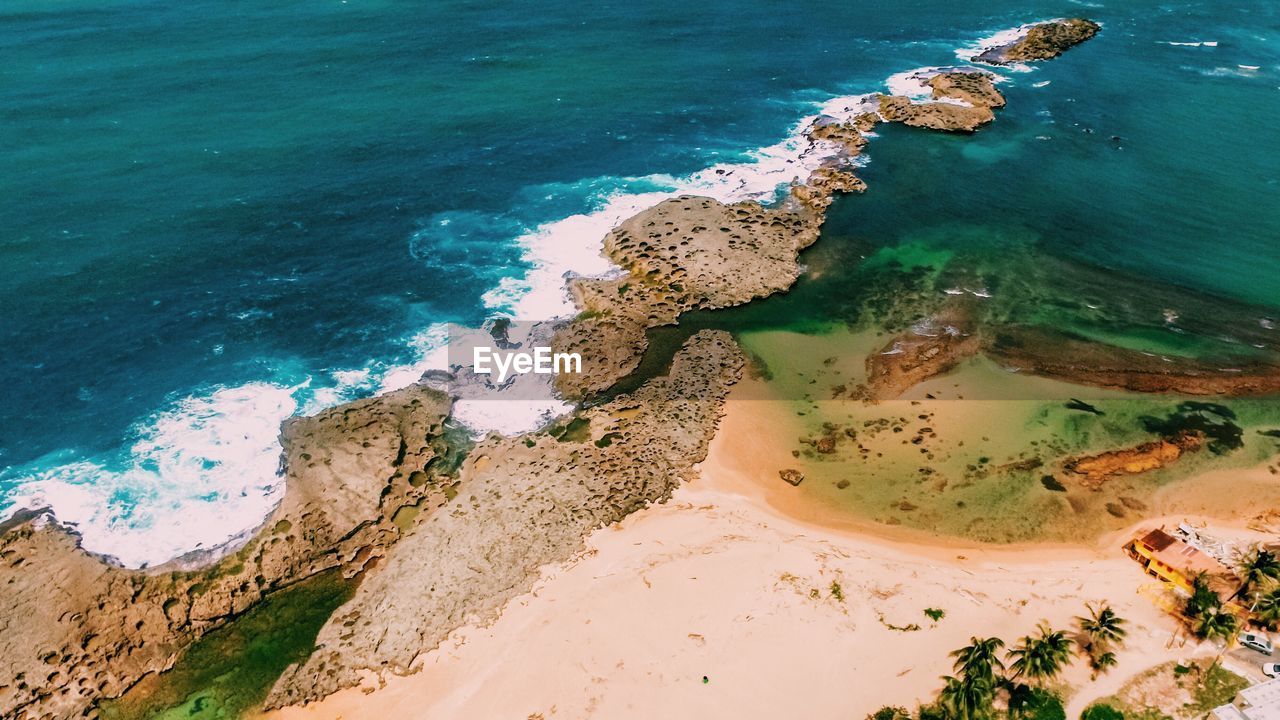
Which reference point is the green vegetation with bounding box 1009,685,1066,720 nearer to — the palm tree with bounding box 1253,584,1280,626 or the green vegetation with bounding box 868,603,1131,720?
the green vegetation with bounding box 868,603,1131,720

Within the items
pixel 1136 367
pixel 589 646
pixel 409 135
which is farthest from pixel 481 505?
pixel 409 135

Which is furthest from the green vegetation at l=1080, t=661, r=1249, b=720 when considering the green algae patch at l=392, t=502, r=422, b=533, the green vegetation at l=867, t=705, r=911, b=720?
the green algae patch at l=392, t=502, r=422, b=533

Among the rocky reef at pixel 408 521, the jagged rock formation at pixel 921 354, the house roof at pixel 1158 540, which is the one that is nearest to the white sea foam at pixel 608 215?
the rocky reef at pixel 408 521

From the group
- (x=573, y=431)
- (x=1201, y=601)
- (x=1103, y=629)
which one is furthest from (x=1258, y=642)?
(x=573, y=431)

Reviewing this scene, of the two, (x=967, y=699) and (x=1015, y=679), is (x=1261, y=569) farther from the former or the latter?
(x=967, y=699)

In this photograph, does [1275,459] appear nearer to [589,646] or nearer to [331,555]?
[589,646]

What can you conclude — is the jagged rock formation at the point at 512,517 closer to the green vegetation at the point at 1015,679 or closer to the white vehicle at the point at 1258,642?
the green vegetation at the point at 1015,679
